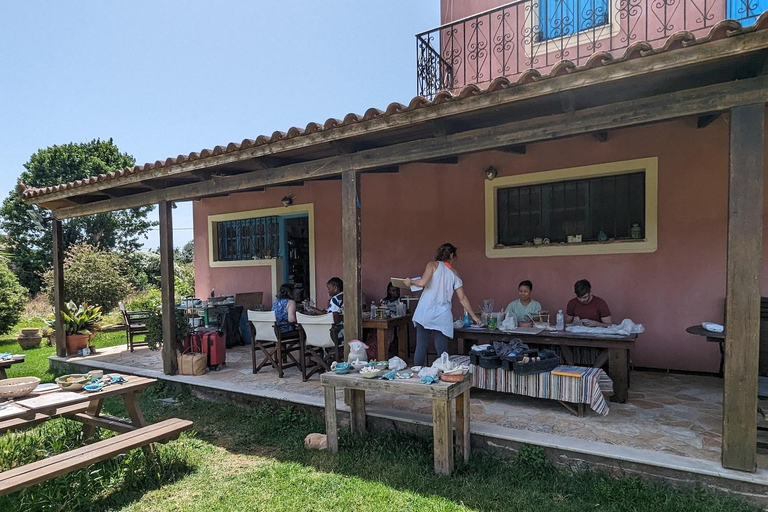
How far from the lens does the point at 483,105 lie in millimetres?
3223

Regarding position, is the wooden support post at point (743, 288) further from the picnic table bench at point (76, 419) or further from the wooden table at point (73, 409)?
the wooden table at point (73, 409)

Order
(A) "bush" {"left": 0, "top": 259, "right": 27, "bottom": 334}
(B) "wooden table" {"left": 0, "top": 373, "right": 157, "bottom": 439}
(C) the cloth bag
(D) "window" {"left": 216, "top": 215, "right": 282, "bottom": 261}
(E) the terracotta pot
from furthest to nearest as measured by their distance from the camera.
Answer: (A) "bush" {"left": 0, "top": 259, "right": 27, "bottom": 334} → (D) "window" {"left": 216, "top": 215, "right": 282, "bottom": 261} → (E) the terracotta pot → (C) the cloth bag → (B) "wooden table" {"left": 0, "top": 373, "right": 157, "bottom": 439}

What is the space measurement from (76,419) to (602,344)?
504cm

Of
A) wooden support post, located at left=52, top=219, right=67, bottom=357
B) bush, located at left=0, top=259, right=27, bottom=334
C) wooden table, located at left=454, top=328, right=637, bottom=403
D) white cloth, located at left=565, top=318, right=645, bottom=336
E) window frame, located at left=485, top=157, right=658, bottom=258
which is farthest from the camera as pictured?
bush, located at left=0, top=259, right=27, bottom=334

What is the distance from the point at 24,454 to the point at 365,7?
930 centimetres

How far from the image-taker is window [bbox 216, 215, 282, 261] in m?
8.48

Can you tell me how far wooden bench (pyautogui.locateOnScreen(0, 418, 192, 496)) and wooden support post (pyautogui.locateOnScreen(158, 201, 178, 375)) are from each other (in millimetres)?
2382

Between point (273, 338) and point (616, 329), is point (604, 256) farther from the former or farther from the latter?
point (273, 338)

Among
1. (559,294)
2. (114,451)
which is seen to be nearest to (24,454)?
(114,451)

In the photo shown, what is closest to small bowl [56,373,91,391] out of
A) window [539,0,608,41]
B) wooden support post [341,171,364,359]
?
wooden support post [341,171,364,359]

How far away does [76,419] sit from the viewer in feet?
13.8

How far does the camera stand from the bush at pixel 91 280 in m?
11.8

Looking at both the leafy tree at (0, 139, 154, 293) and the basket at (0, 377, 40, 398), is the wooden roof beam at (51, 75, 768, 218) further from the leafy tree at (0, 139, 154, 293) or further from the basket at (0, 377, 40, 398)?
the leafy tree at (0, 139, 154, 293)

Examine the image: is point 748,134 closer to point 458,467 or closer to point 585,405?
point 585,405
